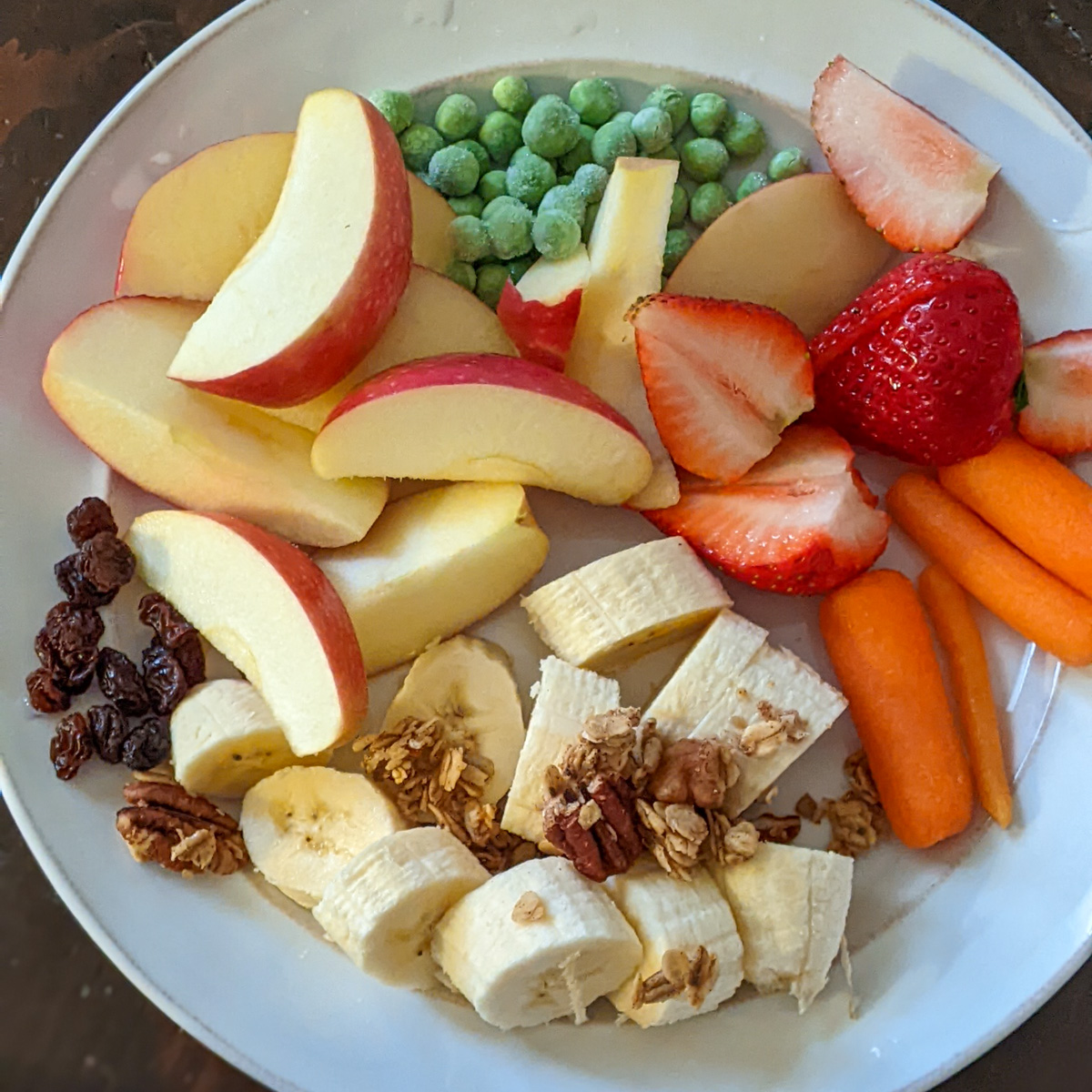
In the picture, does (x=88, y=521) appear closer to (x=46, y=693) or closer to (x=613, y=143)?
(x=46, y=693)

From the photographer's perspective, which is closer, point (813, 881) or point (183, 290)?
point (813, 881)

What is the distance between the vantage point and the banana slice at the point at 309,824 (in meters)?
1.12

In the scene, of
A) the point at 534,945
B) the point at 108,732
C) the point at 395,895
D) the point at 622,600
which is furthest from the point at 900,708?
the point at 108,732

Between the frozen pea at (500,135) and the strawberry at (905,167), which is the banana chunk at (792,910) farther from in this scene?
the frozen pea at (500,135)

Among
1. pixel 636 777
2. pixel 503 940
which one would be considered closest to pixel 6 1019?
pixel 503 940

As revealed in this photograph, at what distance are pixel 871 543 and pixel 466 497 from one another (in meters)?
0.51

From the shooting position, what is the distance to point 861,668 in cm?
117

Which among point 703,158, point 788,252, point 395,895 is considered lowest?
point 395,895

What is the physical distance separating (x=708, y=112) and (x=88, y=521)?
0.94 m

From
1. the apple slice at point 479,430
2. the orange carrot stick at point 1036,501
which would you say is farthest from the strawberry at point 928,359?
the apple slice at point 479,430

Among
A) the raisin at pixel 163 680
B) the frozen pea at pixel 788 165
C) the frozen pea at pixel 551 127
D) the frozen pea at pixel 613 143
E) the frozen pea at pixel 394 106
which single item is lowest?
the raisin at pixel 163 680

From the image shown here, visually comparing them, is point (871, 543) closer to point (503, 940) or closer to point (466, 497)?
point (466, 497)

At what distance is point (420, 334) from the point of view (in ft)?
3.92

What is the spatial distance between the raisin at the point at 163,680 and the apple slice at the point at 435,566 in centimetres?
21
